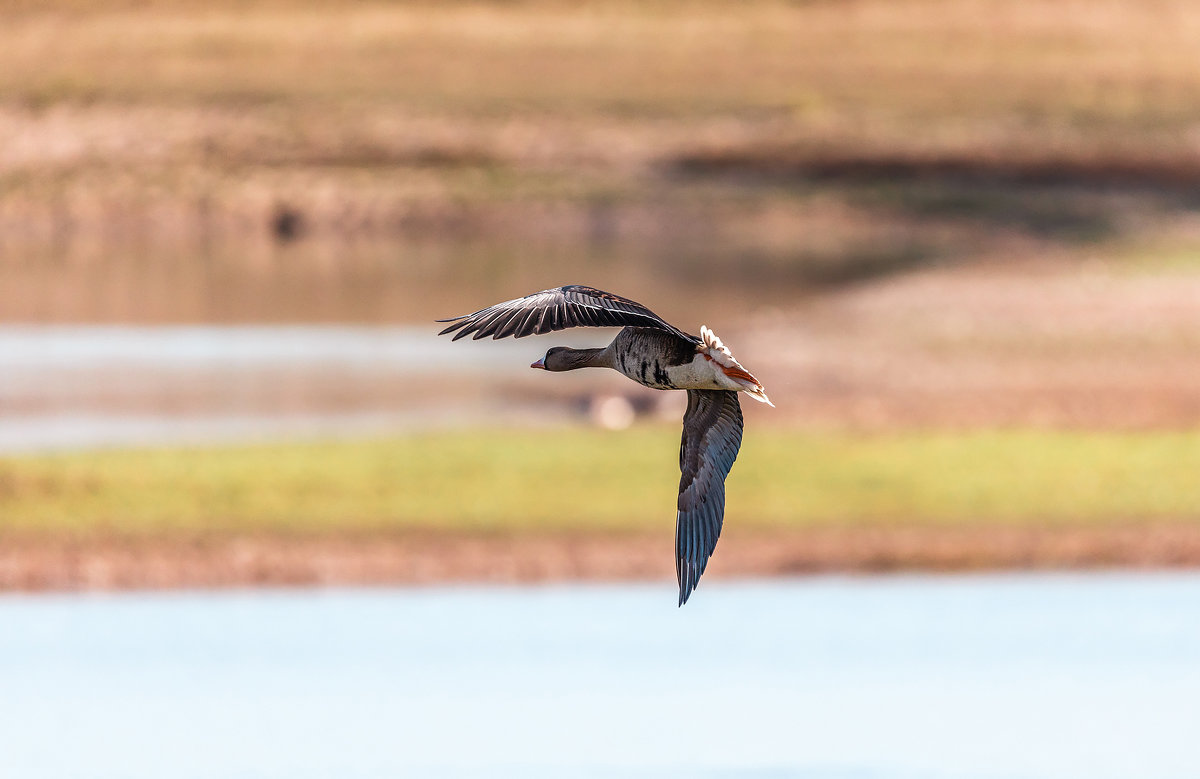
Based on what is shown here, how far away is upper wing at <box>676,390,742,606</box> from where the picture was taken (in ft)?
34.7

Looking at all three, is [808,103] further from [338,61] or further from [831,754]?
[831,754]

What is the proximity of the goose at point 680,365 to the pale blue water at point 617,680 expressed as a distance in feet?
22.0

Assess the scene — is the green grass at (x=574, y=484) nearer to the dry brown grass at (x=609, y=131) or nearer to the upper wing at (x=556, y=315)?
the upper wing at (x=556, y=315)

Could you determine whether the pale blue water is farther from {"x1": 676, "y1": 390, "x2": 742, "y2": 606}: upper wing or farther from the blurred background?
{"x1": 676, "y1": 390, "x2": 742, "y2": 606}: upper wing

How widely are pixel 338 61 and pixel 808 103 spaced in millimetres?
17927

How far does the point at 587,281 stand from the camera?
40406mm

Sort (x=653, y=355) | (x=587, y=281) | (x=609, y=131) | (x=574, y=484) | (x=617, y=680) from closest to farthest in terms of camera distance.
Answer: (x=653, y=355)
(x=617, y=680)
(x=574, y=484)
(x=587, y=281)
(x=609, y=131)

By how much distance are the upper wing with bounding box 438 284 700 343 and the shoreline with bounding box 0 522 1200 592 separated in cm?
1209

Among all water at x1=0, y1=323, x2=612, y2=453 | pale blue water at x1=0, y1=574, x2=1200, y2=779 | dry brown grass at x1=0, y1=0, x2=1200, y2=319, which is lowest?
pale blue water at x1=0, y1=574, x2=1200, y2=779

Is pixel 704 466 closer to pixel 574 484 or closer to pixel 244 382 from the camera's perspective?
pixel 574 484

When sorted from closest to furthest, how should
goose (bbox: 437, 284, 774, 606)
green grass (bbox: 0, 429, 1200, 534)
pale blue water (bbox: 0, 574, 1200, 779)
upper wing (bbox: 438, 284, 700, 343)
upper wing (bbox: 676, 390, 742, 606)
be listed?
upper wing (bbox: 438, 284, 700, 343), goose (bbox: 437, 284, 774, 606), upper wing (bbox: 676, 390, 742, 606), pale blue water (bbox: 0, 574, 1200, 779), green grass (bbox: 0, 429, 1200, 534)

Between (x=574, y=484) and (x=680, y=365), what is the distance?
14.0 meters

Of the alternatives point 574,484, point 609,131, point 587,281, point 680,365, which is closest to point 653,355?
point 680,365

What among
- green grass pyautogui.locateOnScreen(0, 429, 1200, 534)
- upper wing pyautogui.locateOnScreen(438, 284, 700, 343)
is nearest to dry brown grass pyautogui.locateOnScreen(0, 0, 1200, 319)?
green grass pyautogui.locateOnScreen(0, 429, 1200, 534)
